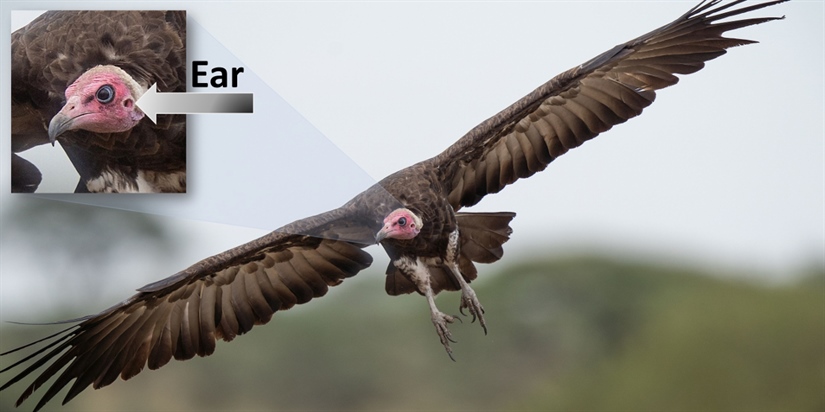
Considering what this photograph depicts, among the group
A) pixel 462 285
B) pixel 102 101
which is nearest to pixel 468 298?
pixel 462 285

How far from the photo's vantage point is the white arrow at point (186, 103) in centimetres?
452

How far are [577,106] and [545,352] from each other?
1.79 metres

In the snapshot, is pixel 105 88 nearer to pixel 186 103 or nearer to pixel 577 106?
pixel 186 103

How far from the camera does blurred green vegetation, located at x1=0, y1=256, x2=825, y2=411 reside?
5355 millimetres

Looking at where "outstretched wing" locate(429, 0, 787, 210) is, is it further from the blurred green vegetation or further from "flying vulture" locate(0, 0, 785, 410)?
the blurred green vegetation

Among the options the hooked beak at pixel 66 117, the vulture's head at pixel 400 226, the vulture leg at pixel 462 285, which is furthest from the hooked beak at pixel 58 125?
the vulture leg at pixel 462 285

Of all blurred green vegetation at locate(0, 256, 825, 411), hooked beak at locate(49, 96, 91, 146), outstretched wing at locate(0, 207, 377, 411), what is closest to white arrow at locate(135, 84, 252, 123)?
hooked beak at locate(49, 96, 91, 146)

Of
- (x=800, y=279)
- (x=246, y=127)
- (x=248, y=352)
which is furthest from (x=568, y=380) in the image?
(x=246, y=127)

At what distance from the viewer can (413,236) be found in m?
3.98

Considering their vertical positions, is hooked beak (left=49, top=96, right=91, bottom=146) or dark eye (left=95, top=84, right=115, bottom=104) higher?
dark eye (left=95, top=84, right=115, bottom=104)

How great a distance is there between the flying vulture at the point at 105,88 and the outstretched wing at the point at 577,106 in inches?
55.1

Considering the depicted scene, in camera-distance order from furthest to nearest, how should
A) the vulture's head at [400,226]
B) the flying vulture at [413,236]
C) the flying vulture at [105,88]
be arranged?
the flying vulture at [105,88]
the flying vulture at [413,236]
the vulture's head at [400,226]

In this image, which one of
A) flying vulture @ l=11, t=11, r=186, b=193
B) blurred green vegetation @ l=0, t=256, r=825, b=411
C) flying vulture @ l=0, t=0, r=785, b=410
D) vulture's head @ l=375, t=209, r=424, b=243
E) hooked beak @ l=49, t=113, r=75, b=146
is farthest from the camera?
blurred green vegetation @ l=0, t=256, r=825, b=411

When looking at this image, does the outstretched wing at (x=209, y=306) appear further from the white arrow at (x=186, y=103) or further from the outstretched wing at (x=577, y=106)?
the white arrow at (x=186, y=103)
